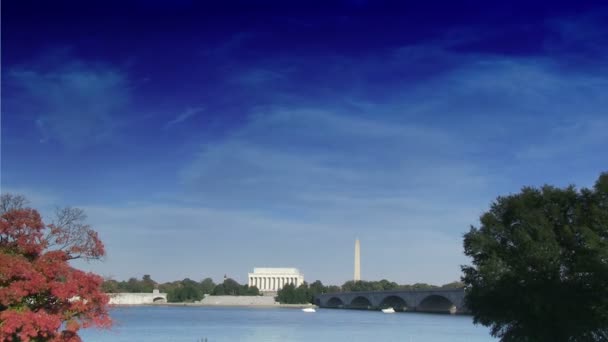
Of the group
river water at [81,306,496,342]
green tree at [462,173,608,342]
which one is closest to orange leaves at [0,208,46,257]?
river water at [81,306,496,342]

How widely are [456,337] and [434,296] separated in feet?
303

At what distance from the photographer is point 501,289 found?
4609cm

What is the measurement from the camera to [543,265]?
147 ft

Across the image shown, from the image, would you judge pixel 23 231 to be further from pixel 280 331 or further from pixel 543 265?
pixel 280 331

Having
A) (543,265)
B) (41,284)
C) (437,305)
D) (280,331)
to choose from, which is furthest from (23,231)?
(437,305)

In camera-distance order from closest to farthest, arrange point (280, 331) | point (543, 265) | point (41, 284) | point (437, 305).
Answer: point (41, 284)
point (543, 265)
point (280, 331)
point (437, 305)

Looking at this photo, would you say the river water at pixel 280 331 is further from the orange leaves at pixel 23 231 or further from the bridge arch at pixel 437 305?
the bridge arch at pixel 437 305

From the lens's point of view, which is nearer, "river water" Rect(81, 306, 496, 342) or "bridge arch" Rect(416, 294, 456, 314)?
"river water" Rect(81, 306, 496, 342)

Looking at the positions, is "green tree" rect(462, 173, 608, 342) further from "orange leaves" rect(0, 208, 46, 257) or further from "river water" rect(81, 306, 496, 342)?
"orange leaves" rect(0, 208, 46, 257)

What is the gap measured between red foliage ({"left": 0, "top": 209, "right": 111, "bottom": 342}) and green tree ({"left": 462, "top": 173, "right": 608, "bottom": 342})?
→ 29.5m

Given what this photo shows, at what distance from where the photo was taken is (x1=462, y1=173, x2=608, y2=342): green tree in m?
42.7

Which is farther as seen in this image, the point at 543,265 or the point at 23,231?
the point at 543,265

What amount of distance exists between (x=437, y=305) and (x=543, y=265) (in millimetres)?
138364

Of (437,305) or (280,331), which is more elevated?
(437,305)
